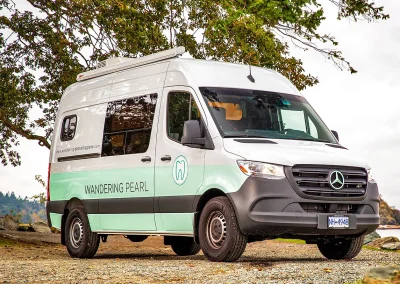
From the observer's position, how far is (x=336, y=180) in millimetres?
10852

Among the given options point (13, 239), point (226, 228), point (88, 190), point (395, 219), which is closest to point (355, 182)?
point (226, 228)

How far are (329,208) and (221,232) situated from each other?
1524mm

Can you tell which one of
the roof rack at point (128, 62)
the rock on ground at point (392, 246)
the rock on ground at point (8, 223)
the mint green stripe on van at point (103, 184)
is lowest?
the rock on ground at point (392, 246)

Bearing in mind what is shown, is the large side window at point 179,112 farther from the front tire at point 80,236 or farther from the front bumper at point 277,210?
the front tire at point 80,236

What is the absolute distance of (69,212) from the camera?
14453 mm

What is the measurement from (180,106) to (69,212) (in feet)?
12.6

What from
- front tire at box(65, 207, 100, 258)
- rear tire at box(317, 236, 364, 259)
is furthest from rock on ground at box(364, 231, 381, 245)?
front tire at box(65, 207, 100, 258)

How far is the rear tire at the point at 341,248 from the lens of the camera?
39.5 ft

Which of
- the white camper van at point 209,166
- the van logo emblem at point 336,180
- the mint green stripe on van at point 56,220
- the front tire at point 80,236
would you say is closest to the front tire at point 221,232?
the white camper van at point 209,166

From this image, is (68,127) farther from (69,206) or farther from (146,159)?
(146,159)

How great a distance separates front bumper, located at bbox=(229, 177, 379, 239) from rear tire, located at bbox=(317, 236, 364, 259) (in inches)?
42.1

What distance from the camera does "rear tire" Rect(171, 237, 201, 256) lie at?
49.3ft

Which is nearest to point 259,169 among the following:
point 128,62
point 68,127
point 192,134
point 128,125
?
point 192,134

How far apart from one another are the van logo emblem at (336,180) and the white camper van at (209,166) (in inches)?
0.7
